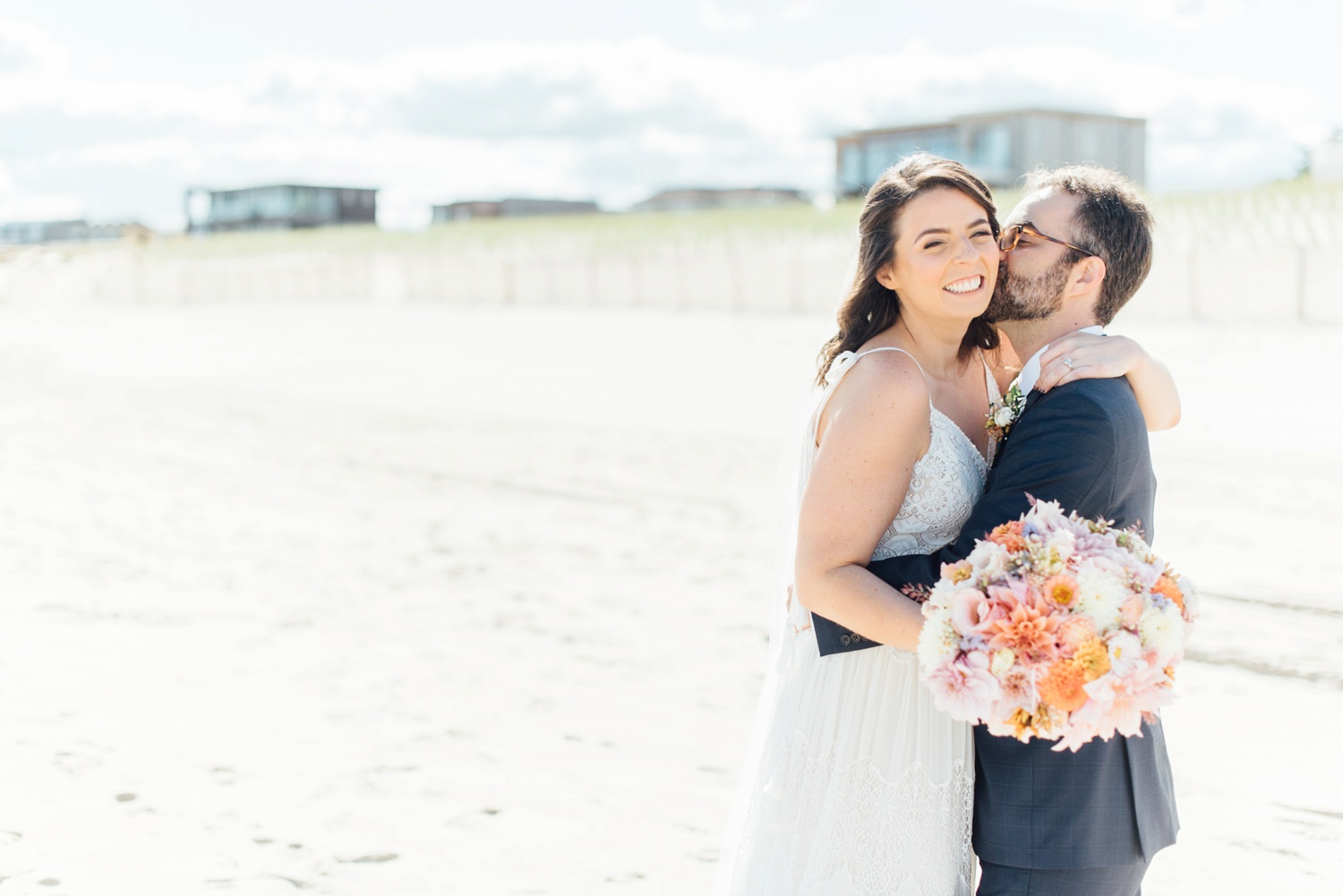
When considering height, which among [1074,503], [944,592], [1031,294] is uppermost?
[1031,294]

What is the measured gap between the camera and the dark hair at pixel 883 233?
7.01ft

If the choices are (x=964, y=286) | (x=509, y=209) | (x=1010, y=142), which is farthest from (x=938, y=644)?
(x=509, y=209)

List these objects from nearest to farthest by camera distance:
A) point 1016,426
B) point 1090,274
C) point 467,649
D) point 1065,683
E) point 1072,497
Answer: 1. point 1065,683
2. point 1072,497
3. point 1016,426
4. point 1090,274
5. point 467,649

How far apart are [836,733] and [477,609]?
16.0 feet

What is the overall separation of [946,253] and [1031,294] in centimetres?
23

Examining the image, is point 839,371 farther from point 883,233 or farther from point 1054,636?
point 1054,636

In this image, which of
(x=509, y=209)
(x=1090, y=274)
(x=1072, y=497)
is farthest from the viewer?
(x=509, y=209)

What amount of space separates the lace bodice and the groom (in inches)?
2.3

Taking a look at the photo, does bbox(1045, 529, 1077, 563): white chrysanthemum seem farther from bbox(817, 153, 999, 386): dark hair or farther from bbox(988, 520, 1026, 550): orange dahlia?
bbox(817, 153, 999, 386): dark hair

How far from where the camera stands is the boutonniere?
209cm

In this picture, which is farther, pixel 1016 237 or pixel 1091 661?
pixel 1016 237

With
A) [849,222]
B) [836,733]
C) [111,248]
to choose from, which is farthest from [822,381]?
[111,248]

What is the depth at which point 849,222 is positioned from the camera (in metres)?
36.0

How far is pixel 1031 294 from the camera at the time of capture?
2.21m
